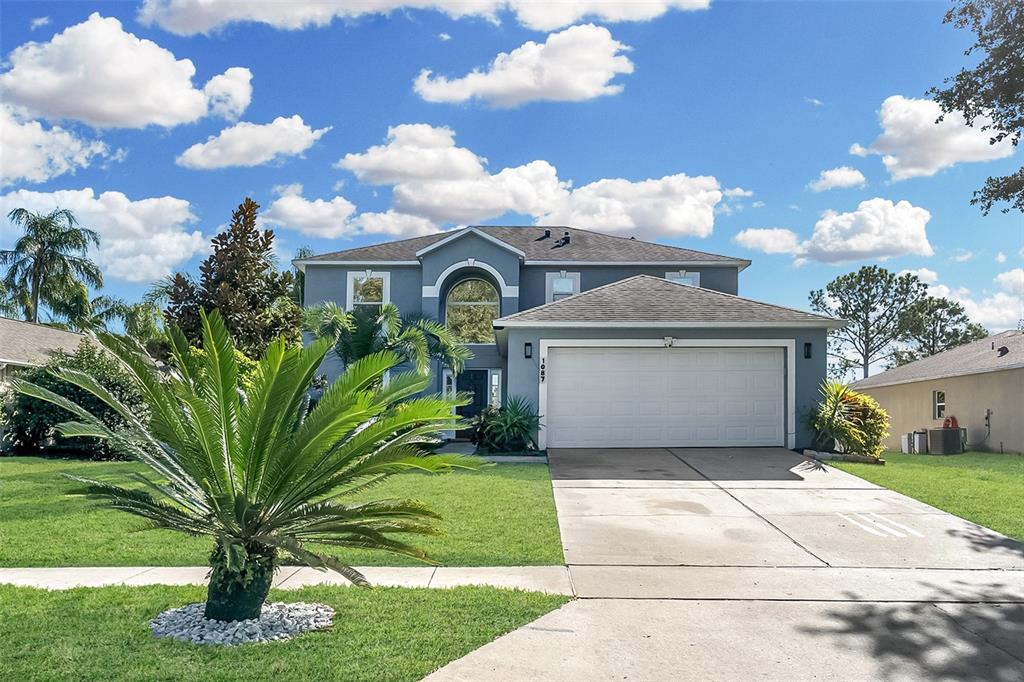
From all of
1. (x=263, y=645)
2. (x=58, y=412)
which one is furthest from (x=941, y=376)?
(x=58, y=412)

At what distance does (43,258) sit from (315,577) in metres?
36.1

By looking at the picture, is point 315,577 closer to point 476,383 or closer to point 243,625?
point 243,625

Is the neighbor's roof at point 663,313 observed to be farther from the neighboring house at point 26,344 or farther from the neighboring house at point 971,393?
the neighboring house at point 26,344

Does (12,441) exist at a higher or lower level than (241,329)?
lower

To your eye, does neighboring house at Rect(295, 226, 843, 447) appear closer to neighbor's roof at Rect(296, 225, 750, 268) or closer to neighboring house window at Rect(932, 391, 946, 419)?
neighbor's roof at Rect(296, 225, 750, 268)

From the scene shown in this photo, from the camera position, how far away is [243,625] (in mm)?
4949

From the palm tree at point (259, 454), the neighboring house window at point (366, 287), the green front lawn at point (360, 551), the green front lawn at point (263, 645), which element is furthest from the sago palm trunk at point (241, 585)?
the neighboring house window at point (366, 287)

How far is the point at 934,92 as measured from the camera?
44.6ft

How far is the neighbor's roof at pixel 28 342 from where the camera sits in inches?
781

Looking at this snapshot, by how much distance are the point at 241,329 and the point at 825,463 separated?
11.4 metres

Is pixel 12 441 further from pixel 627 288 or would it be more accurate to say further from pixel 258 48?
pixel 627 288

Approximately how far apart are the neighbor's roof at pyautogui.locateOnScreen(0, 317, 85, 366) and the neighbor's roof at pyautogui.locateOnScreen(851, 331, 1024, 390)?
2559 cm

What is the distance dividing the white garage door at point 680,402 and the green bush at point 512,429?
47cm

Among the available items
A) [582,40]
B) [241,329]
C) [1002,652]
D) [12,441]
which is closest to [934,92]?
[582,40]
